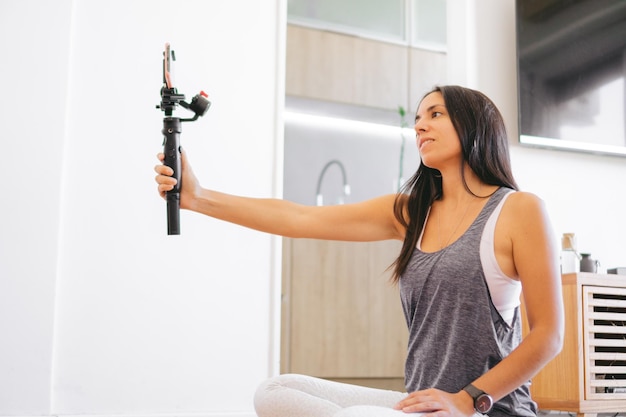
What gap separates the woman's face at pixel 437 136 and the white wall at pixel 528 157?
1.94 m

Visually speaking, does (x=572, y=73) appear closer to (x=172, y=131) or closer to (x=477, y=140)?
(x=477, y=140)

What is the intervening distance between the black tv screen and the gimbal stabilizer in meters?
2.23

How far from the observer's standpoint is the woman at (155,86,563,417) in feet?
4.17

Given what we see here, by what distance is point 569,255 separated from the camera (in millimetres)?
3084

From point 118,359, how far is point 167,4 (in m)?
1.44

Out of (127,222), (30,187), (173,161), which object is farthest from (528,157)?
(173,161)

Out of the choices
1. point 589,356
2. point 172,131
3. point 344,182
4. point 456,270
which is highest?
point 344,182

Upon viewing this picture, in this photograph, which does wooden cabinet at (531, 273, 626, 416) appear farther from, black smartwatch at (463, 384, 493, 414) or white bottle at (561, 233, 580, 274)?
black smartwatch at (463, 384, 493, 414)

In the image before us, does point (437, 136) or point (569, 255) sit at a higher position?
point (437, 136)

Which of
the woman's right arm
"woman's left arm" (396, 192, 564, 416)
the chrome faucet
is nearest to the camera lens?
"woman's left arm" (396, 192, 564, 416)

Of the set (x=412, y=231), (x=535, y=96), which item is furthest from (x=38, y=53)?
(x=535, y=96)

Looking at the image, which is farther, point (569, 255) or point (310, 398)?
point (569, 255)

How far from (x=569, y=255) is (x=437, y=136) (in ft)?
5.96

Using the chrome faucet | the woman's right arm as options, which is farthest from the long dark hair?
the chrome faucet
